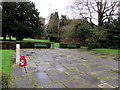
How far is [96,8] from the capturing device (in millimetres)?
13945

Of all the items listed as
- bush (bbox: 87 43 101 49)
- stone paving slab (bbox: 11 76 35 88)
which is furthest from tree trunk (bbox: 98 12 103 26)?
stone paving slab (bbox: 11 76 35 88)

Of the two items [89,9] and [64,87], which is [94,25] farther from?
[64,87]

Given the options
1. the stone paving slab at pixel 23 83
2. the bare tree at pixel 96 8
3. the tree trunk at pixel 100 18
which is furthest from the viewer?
the tree trunk at pixel 100 18

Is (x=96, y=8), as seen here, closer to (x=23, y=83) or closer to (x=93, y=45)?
(x=93, y=45)

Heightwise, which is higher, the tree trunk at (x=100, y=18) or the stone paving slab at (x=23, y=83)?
the tree trunk at (x=100, y=18)

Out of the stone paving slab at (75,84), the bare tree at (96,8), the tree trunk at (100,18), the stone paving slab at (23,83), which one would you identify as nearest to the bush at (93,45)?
the tree trunk at (100,18)

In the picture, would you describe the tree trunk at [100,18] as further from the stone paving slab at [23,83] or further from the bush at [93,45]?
the stone paving slab at [23,83]

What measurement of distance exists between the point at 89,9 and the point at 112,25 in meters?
3.89

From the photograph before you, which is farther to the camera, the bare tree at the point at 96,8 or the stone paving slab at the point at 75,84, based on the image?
the bare tree at the point at 96,8

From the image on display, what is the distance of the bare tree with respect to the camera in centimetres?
1291

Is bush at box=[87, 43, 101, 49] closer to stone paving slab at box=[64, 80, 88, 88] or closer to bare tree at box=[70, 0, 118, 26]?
bare tree at box=[70, 0, 118, 26]

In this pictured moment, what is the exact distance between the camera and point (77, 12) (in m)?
13.9

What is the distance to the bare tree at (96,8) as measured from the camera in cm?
1291

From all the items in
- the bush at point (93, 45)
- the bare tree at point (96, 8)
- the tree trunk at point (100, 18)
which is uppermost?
the bare tree at point (96, 8)
